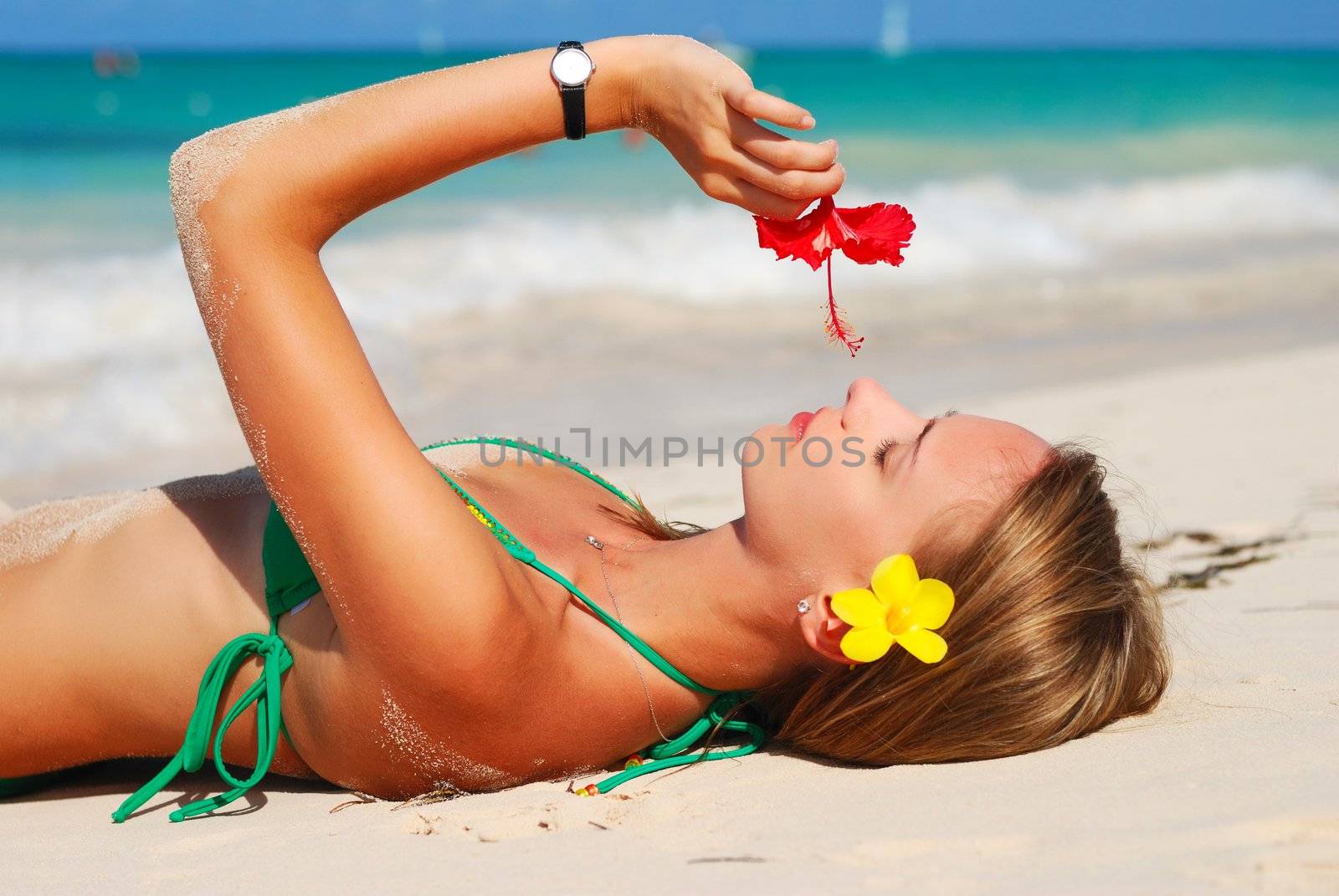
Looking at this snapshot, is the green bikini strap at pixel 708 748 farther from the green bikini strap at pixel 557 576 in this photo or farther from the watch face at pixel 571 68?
the watch face at pixel 571 68

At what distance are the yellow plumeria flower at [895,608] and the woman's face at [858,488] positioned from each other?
72 millimetres

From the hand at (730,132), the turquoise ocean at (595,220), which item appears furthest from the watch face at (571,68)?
the turquoise ocean at (595,220)

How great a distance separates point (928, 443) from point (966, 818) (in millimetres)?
743

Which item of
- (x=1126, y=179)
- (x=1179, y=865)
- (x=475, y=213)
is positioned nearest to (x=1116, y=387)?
(x=1179, y=865)

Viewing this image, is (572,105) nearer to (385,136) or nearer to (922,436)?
(385,136)

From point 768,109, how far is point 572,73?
0.40 meters

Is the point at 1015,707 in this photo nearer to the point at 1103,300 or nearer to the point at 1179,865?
the point at 1179,865

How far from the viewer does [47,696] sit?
2.56m

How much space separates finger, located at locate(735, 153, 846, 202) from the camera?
7.39 ft

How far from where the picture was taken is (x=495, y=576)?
2.22m

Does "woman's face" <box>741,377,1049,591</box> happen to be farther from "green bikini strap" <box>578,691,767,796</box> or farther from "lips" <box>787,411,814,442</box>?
"green bikini strap" <box>578,691,767,796</box>

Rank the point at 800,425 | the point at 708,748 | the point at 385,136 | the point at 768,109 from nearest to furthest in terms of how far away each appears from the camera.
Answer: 1. the point at 768,109
2. the point at 385,136
3. the point at 800,425
4. the point at 708,748

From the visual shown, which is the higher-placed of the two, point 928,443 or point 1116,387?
point 928,443

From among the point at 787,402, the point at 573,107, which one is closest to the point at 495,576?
the point at 573,107
